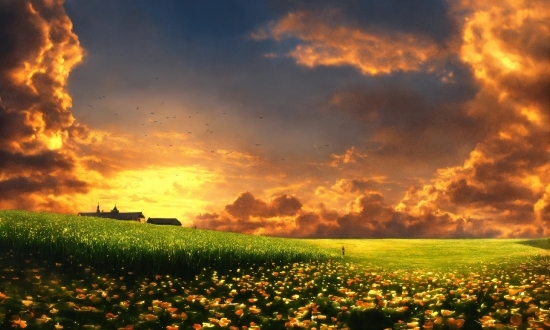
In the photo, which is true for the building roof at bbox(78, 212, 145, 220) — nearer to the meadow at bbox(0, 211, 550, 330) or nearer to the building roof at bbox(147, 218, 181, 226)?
the building roof at bbox(147, 218, 181, 226)

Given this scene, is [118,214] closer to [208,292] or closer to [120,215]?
[120,215]

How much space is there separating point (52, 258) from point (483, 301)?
52.0 feet

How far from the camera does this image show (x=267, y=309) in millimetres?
12320

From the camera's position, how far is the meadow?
35.4 ft

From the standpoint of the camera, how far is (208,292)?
48.0 feet

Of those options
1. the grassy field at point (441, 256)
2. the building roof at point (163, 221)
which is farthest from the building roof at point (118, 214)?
the grassy field at point (441, 256)

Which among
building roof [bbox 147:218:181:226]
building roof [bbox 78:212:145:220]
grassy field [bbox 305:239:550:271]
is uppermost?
building roof [bbox 78:212:145:220]

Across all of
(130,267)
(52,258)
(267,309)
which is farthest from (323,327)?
(52,258)

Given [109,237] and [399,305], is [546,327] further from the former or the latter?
[109,237]

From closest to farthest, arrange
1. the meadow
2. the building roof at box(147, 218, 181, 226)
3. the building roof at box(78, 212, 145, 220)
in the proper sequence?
the meadow
the building roof at box(147, 218, 181, 226)
the building roof at box(78, 212, 145, 220)

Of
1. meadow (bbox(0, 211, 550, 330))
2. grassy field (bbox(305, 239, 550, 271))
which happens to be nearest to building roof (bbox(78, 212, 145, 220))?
grassy field (bbox(305, 239, 550, 271))

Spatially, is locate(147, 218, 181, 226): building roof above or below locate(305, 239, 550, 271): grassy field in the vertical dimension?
above

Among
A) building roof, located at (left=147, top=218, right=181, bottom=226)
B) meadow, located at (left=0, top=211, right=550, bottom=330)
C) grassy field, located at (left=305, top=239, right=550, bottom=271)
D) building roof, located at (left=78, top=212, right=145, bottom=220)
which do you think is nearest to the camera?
meadow, located at (left=0, top=211, right=550, bottom=330)

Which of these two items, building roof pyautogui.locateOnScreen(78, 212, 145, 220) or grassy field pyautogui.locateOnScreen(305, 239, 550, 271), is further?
building roof pyautogui.locateOnScreen(78, 212, 145, 220)
